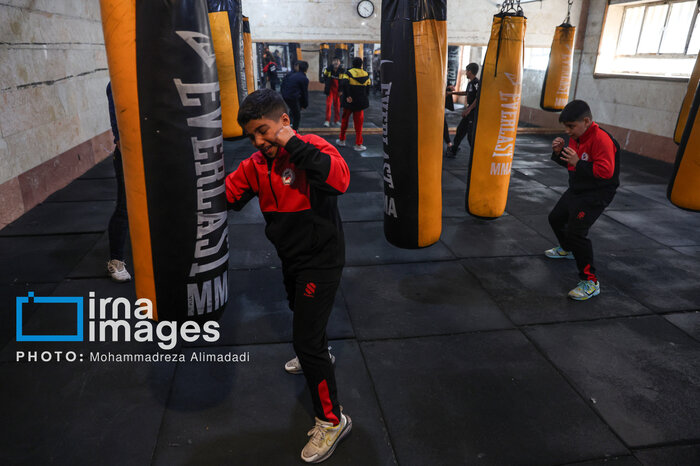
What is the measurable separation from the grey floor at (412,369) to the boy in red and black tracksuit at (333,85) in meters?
7.88

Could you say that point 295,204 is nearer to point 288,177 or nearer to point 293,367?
point 288,177

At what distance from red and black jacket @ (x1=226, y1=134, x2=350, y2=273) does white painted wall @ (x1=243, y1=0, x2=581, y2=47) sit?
9952mm

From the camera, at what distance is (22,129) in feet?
19.2

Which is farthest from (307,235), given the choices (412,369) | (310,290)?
(412,369)

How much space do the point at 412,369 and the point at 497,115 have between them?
277 centimetres

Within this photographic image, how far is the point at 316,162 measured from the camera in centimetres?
188

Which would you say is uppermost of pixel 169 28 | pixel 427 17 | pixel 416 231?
pixel 427 17

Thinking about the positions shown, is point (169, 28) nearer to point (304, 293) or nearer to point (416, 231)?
point (304, 293)

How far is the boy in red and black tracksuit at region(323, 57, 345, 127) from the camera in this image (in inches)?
464

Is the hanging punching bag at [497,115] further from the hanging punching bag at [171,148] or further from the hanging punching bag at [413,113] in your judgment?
the hanging punching bag at [171,148]

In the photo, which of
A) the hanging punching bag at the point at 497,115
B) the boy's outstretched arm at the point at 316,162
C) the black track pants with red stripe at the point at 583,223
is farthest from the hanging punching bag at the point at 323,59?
the boy's outstretched arm at the point at 316,162

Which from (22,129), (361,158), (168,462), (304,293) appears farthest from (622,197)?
(22,129)

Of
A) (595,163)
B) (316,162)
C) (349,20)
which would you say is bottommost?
(595,163)

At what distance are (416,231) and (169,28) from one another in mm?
2374
